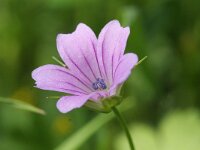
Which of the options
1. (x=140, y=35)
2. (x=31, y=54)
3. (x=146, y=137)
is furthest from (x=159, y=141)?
(x=31, y=54)

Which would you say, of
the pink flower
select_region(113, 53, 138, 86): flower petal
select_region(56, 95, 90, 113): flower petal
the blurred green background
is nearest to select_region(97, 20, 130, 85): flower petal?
the pink flower

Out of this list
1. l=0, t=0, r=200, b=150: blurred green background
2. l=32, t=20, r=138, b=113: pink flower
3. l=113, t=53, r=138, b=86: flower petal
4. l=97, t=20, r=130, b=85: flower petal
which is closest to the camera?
l=113, t=53, r=138, b=86: flower petal

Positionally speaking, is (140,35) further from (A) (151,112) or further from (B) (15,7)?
(B) (15,7)

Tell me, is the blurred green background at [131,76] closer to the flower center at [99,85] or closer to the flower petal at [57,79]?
the flower center at [99,85]

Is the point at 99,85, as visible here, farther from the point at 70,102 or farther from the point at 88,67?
the point at 70,102

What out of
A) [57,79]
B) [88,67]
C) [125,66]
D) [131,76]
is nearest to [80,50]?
[88,67]

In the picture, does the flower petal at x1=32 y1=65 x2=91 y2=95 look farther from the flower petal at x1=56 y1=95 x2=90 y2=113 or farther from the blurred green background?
the blurred green background

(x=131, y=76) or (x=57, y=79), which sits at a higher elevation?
(x=57, y=79)
